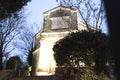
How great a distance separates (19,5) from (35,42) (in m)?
16.1

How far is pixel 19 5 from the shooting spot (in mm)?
17109

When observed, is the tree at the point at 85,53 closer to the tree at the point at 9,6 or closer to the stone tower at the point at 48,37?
the tree at the point at 9,6

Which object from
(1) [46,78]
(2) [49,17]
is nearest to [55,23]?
(2) [49,17]

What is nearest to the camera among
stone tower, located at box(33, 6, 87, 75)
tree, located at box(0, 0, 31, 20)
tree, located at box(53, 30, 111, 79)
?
tree, located at box(53, 30, 111, 79)

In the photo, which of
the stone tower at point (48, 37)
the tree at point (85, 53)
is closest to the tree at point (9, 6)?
the tree at point (85, 53)

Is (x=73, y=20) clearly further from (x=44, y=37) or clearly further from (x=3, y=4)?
(x=3, y=4)

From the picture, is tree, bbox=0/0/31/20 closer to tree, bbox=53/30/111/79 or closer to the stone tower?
tree, bbox=53/30/111/79

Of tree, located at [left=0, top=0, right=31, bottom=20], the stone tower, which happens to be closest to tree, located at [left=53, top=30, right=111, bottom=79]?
tree, located at [left=0, top=0, right=31, bottom=20]

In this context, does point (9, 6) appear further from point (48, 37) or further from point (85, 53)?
point (48, 37)

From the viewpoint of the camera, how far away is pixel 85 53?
10.7 m

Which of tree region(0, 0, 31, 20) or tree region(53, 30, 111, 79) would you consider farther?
tree region(0, 0, 31, 20)

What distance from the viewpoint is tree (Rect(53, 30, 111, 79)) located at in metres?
10.8

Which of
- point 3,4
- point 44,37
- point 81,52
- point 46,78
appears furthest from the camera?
point 44,37

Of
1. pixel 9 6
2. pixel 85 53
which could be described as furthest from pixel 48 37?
pixel 85 53
